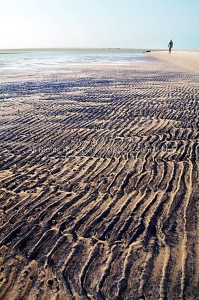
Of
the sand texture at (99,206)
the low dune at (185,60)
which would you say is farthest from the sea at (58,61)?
the sand texture at (99,206)

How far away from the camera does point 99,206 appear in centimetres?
546

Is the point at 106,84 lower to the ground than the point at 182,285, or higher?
higher

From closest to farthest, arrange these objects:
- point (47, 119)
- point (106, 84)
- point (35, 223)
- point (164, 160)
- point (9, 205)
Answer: point (35, 223)
point (9, 205)
point (164, 160)
point (47, 119)
point (106, 84)

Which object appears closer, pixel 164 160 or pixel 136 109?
pixel 164 160

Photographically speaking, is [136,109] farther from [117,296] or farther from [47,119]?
[117,296]

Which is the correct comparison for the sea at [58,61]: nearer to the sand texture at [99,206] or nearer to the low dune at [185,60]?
the low dune at [185,60]

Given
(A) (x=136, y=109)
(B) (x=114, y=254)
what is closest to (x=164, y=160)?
(B) (x=114, y=254)

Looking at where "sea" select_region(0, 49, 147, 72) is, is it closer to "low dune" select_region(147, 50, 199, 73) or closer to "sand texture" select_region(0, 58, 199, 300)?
"low dune" select_region(147, 50, 199, 73)

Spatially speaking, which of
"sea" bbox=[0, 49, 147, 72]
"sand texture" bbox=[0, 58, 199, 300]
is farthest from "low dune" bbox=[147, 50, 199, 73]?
"sand texture" bbox=[0, 58, 199, 300]

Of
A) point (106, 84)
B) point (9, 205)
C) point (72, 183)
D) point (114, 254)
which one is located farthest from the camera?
point (106, 84)

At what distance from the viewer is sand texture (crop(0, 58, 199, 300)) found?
3871 millimetres

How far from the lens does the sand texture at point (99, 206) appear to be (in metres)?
3.87

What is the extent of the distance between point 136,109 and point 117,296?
931cm

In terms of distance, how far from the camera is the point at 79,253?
434 centimetres
